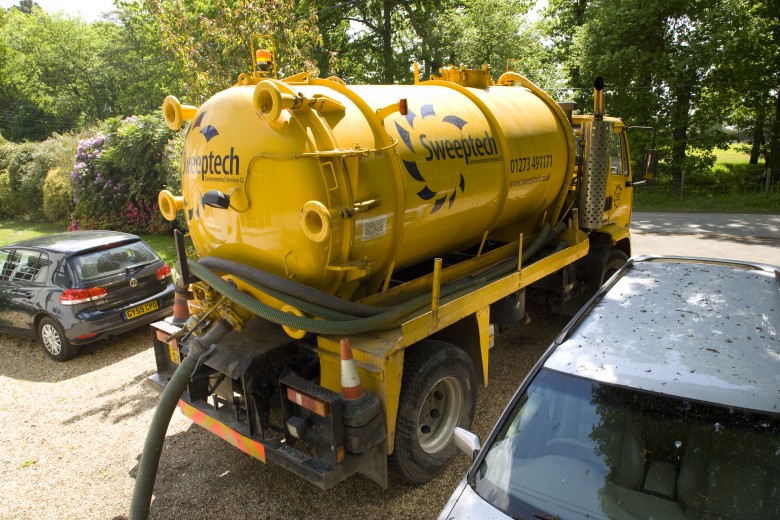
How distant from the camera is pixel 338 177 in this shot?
11.5ft

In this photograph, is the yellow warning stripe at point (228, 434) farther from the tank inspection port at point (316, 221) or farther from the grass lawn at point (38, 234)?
the grass lawn at point (38, 234)

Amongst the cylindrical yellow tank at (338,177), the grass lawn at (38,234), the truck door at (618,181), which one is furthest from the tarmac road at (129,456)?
the grass lawn at (38,234)

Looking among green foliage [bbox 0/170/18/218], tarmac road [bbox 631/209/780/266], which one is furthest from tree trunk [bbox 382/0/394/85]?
green foliage [bbox 0/170/18/218]

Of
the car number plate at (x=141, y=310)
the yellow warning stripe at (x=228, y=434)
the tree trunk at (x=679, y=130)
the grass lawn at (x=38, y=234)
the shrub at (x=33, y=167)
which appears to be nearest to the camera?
the yellow warning stripe at (x=228, y=434)

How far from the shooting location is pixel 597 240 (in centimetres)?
715

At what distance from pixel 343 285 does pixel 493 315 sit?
6.24 ft

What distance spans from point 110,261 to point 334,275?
4586 mm

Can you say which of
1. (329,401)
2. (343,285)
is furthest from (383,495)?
(343,285)

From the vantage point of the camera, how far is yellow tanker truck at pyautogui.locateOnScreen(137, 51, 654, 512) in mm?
3434

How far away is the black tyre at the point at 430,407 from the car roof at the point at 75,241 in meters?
5.10

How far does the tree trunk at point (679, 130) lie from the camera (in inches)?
735

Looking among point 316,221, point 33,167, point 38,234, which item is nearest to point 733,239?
point 316,221

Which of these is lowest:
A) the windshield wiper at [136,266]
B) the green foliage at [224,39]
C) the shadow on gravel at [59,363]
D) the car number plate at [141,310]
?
the shadow on gravel at [59,363]

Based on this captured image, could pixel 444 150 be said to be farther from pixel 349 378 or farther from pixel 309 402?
pixel 309 402
